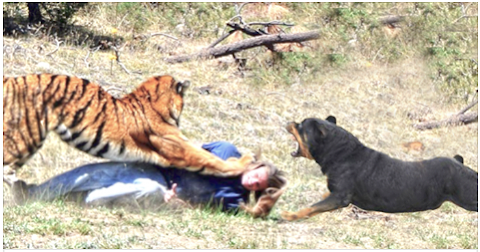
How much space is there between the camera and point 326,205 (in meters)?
8.38

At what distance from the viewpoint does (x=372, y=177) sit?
8.56 meters

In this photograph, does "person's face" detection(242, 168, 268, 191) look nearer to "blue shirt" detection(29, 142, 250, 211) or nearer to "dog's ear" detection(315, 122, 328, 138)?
"blue shirt" detection(29, 142, 250, 211)

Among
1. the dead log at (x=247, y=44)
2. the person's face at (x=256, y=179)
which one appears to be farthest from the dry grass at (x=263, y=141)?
the person's face at (x=256, y=179)

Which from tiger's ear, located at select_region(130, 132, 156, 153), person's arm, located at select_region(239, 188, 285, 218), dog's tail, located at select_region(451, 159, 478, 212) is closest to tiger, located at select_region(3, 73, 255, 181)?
tiger's ear, located at select_region(130, 132, 156, 153)

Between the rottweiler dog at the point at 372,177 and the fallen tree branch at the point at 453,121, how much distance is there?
4149mm

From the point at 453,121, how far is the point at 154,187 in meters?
6.74

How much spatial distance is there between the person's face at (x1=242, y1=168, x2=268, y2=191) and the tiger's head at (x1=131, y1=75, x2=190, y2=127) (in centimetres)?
76

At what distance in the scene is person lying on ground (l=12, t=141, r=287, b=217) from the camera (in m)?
8.01

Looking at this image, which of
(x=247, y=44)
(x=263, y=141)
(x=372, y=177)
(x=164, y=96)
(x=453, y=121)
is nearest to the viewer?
(x=164, y=96)

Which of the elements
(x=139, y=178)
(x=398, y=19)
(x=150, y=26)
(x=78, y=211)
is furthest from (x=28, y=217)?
(x=398, y=19)

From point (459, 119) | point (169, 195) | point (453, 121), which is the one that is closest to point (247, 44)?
point (453, 121)

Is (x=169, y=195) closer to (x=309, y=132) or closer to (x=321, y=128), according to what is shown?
(x=309, y=132)

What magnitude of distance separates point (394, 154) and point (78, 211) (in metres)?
5.00

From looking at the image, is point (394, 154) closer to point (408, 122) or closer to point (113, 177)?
point (408, 122)
